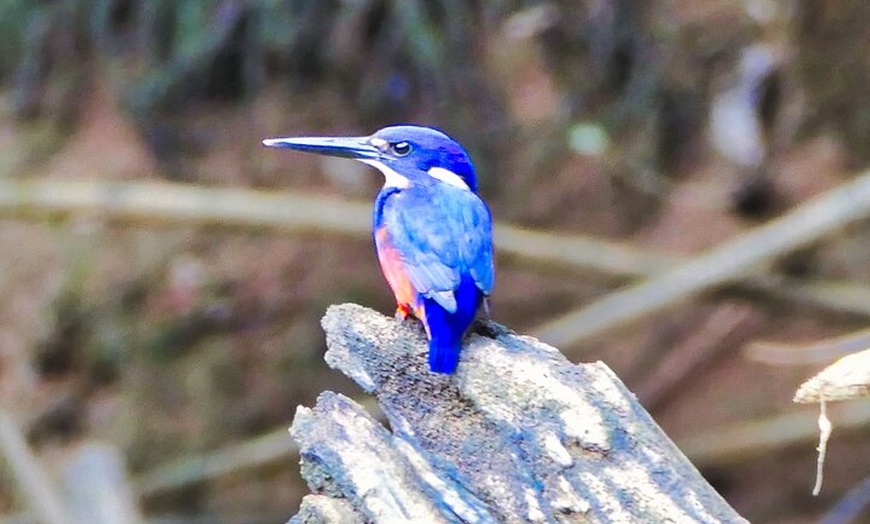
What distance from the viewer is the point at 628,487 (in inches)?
47.8

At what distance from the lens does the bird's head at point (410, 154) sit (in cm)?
165

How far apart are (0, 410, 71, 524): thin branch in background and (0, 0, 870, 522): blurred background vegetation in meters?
0.58

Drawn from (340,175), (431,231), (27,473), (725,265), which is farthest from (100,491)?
(431,231)

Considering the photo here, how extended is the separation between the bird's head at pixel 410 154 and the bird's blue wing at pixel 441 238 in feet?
0.13

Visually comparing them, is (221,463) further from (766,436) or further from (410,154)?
(410,154)

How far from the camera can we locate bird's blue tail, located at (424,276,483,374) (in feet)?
4.51

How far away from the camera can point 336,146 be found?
5.45 feet

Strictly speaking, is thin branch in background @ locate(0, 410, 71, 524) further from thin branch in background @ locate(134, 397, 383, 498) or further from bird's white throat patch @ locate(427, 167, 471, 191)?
bird's white throat patch @ locate(427, 167, 471, 191)

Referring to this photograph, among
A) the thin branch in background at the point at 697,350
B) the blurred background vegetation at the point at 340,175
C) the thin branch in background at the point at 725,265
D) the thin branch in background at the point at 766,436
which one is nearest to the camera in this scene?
the thin branch in background at the point at 725,265

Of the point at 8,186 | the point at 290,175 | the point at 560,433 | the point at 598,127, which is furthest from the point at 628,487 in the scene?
the point at 290,175

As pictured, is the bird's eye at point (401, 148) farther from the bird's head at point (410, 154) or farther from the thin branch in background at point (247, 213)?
the thin branch in background at point (247, 213)

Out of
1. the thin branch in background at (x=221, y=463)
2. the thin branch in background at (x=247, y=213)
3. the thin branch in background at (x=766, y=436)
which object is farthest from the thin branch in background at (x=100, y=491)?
the thin branch in background at (x=766, y=436)

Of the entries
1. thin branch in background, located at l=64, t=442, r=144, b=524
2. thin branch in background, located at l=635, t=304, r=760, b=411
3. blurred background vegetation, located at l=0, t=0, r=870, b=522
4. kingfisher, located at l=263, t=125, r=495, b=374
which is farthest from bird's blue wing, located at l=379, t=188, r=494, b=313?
thin branch in background, located at l=635, t=304, r=760, b=411

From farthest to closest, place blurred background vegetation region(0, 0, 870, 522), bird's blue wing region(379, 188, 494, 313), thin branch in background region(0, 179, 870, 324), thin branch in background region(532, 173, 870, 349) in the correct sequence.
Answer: blurred background vegetation region(0, 0, 870, 522)
thin branch in background region(0, 179, 870, 324)
thin branch in background region(532, 173, 870, 349)
bird's blue wing region(379, 188, 494, 313)
